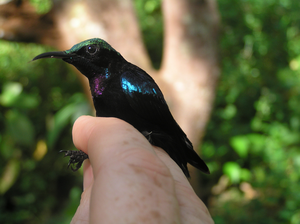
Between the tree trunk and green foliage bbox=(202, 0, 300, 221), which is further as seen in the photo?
green foliage bbox=(202, 0, 300, 221)

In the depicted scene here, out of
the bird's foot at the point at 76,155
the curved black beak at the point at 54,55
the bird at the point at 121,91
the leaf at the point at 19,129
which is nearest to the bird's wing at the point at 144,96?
the bird at the point at 121,91

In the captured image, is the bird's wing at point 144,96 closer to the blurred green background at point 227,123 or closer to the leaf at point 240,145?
the blurred green background at point 227,123

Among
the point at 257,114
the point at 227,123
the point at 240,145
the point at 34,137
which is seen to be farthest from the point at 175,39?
the point at 34,137

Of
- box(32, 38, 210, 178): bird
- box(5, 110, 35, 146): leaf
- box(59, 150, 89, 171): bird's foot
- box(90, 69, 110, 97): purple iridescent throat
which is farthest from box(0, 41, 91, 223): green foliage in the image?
box(90, 69, 110, 97): purple iridescent throat

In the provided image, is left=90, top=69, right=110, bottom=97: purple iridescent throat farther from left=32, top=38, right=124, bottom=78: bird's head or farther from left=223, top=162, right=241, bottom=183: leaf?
left=223, top=162, right=241, bottom=183: leaf

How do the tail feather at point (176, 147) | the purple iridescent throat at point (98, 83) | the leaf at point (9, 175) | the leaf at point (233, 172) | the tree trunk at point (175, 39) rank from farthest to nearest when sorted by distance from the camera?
the leaf at point (9, 175)
the leaf at point (233, 172)
the tree trunk at point (175, 39)
the tail feather at point (176, 147)
the purple iridescent throat at point (98, 83)

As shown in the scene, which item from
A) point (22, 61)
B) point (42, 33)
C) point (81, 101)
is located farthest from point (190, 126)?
point (22, 61)

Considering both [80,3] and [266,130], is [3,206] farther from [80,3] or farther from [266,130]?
[266,130]
